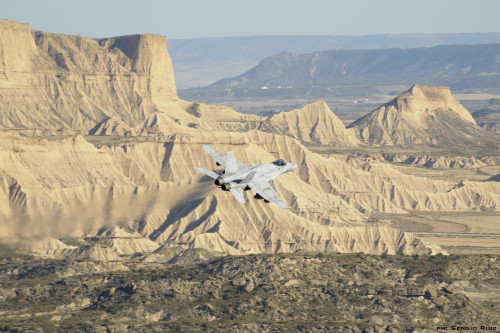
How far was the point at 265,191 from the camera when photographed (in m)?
99.4

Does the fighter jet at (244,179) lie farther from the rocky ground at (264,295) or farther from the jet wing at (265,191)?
the rocky ground at (264,295)

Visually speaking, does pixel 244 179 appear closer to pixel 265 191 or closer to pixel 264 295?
Answer: pixel 265 191

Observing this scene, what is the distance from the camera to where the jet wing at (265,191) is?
9800 cm

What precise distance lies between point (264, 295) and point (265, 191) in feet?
109

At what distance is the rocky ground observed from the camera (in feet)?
396

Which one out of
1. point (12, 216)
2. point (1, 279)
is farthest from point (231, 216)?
point (1, 279)

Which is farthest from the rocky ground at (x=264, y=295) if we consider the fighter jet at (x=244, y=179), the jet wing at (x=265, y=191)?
the jet wing at (x=265, y=191)

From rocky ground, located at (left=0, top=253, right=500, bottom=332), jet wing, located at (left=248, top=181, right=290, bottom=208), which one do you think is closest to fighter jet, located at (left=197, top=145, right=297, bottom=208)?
jet wing, located at (left=248, top=181, right=290, bottom=208)

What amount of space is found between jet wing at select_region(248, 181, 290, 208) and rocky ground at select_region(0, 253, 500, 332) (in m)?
22.3

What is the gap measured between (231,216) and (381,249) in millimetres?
25668

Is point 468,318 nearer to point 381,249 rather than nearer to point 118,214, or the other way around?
point 381,249

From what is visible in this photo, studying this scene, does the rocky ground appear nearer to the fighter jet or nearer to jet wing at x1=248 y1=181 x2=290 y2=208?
the fighter jet

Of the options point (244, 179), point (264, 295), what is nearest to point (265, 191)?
point (244, 179)

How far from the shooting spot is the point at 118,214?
7731 inches
